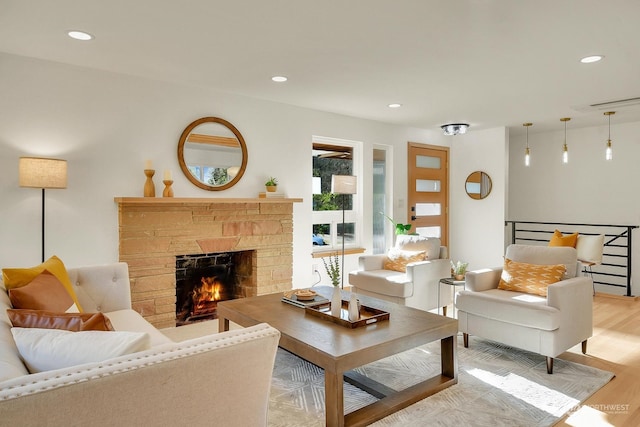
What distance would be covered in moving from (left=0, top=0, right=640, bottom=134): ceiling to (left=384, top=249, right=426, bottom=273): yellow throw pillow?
1696 mm

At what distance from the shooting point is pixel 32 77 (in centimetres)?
341

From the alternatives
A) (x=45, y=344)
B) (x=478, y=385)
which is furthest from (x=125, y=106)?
(x=478, y=385)

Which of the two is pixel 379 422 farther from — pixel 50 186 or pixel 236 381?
pixel 50 186

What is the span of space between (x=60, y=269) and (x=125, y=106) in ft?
5.94

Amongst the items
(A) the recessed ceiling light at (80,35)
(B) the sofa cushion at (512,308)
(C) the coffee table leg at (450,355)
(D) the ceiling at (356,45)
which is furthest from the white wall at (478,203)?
(A) the recessed ceiling light at (80,35)

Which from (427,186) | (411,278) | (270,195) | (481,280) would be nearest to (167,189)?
(270,195)

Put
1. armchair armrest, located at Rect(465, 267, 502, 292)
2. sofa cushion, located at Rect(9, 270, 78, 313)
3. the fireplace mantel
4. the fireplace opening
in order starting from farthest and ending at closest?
the fireplace opening < the fireplace mantel < armchair armrest, located at Rect(465, 267, 502, 292) < sofa cushion, located at Rect(9, 270, 78, 313)

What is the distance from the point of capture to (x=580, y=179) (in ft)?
21.7

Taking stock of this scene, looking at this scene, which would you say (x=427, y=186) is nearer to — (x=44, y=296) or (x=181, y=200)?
(x=181, y=200)

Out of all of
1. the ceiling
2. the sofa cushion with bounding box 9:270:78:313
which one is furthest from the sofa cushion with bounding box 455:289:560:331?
the sofa cushion with bounding box 9:270:78:313

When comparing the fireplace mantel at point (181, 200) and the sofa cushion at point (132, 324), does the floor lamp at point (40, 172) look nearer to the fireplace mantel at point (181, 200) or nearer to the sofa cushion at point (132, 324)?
the fireplace mantel at point (181, 200)

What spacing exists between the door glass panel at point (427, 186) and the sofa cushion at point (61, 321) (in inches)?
219

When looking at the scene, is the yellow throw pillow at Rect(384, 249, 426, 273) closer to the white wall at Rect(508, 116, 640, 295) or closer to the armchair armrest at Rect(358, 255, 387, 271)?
the armchair armrest at Rect(358, 255, 387, 271)

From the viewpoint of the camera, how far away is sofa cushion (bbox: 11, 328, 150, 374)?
1225 mm
